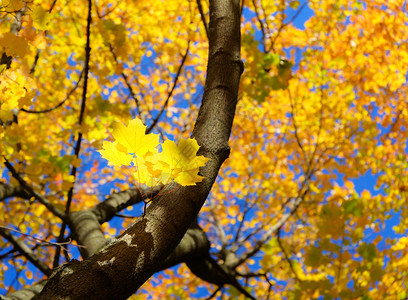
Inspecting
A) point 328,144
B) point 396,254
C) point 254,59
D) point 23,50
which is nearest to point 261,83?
point 254,59

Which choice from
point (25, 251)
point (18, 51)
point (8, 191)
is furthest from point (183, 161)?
point (8, 191)

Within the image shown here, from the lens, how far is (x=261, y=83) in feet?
10.2

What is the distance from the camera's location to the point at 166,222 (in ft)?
3.23

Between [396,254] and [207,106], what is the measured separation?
4.62 metres

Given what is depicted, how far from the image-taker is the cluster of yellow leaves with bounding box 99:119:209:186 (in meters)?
0.96

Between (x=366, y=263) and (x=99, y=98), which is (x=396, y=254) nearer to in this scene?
(x=366, y=263)

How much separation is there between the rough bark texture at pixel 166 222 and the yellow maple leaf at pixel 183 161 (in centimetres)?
9

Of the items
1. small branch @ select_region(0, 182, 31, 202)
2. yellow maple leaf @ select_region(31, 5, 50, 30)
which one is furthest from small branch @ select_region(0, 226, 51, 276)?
yellow maple leaf @ select_region(31, 5, 50, 30)

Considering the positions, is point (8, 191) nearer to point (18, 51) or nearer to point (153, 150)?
point (18, 51)

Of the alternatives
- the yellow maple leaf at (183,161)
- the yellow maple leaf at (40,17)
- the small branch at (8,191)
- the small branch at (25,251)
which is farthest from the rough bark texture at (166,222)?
the small branch at (8,191)

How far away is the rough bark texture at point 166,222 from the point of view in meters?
0.84

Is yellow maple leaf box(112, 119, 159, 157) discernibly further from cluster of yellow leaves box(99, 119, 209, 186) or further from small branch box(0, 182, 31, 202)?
small branch box(0, 182, 31, 202)

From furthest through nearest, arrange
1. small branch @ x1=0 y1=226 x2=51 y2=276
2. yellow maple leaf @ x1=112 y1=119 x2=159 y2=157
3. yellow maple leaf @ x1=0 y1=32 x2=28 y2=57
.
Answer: small branch @ x1=0 y1=226 x2=51 y2=276
yellow maple leaf @ x1=0 y1=32 x2=28 y2=57
yellow maple leaf @ x1=112 y1=119 x2=159 y2=157

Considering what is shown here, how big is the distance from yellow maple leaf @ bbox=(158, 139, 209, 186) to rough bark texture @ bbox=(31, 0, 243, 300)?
0.31ft
